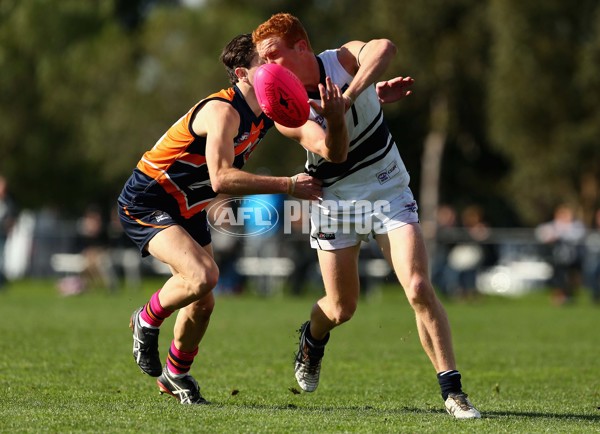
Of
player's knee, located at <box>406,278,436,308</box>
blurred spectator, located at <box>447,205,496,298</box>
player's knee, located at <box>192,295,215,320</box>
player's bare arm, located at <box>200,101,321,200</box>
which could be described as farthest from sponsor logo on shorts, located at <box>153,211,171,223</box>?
blurred spectator, located at <box>447,205,496,298</box>

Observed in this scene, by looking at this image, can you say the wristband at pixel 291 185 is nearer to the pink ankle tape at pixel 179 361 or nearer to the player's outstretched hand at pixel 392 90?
the player's outstretched hand at pixel 392 90

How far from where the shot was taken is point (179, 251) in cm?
719

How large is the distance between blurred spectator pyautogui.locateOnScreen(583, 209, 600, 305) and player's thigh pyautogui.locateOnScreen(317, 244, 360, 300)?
676 inches

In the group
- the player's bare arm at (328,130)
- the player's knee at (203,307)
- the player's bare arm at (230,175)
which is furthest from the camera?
the player's knee at (203,307)

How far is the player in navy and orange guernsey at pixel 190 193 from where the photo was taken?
682 cm

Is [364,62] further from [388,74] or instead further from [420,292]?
[388,74]

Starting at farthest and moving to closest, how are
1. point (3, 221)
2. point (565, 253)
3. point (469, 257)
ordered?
point (469, 257)
point (565, 253)
point (3, 221)

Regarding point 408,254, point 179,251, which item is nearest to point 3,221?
point 179,251

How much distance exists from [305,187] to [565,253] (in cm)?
1833

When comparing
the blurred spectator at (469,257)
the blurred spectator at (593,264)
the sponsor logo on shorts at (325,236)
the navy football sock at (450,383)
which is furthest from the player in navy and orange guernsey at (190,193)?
the blurred spectator at (469,257)

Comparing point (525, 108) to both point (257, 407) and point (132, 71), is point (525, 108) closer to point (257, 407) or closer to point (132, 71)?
point (132, 71)

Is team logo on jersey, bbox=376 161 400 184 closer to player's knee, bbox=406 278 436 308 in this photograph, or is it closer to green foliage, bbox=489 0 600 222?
player's knee, bbox=406 278 436 308

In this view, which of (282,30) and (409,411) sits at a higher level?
(282,30)

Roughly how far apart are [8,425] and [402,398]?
3.03 m
